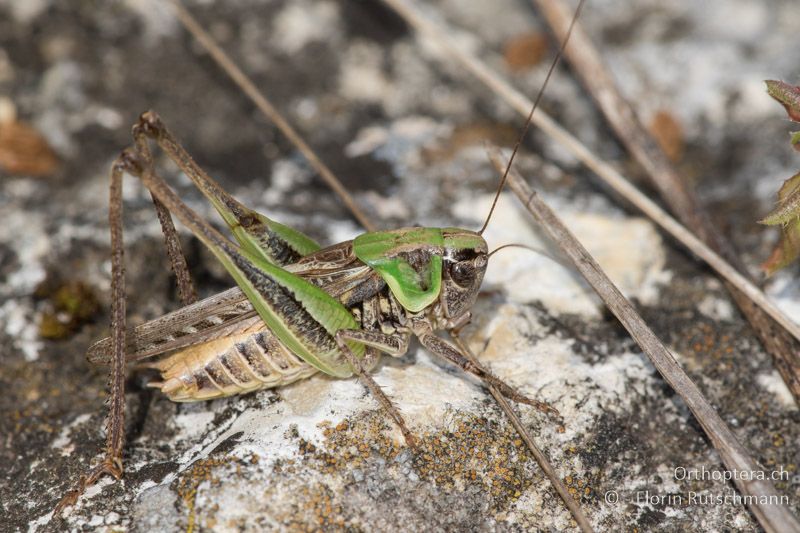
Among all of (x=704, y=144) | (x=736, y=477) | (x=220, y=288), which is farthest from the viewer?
(x=704, y=144)

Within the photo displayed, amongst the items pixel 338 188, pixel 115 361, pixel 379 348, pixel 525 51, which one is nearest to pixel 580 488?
pixel 379 348

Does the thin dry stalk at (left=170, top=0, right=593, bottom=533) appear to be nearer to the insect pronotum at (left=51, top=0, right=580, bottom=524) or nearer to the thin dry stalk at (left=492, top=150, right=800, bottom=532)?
the insect pronotum at (left=51, top=0, right=580, bottom=524)

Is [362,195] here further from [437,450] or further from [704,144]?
[704,144]

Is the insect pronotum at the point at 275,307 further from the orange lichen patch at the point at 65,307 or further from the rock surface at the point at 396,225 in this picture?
the orange lichen patch at the point at 65,307

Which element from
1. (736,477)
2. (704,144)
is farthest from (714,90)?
(736,477)

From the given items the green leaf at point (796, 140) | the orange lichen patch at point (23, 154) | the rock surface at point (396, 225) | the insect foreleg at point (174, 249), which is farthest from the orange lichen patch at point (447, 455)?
the orange lichen patch at point (23, 154)

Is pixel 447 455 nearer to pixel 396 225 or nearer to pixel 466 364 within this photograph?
pixel 466 364
